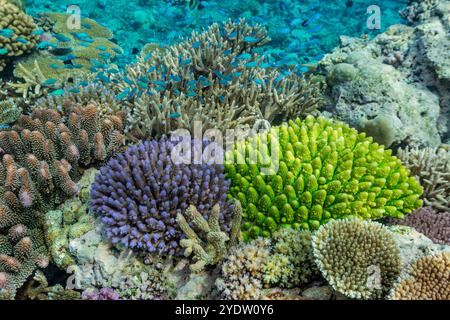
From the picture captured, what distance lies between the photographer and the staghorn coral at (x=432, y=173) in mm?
4551

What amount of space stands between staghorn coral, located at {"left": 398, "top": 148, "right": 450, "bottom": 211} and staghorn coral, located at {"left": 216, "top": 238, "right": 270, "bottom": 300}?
2869 mm

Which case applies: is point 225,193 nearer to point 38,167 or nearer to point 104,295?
point 104,295

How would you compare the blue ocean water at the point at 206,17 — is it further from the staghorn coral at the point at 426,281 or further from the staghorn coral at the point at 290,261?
the staghorn coral at the point at 426,281

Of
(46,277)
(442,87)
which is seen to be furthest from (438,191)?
(46,277)

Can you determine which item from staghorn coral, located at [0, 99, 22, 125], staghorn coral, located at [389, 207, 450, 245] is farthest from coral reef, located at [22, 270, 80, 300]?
staghorn coral, located at [389, 207, 450, 245]

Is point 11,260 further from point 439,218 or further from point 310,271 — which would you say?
point 439,218

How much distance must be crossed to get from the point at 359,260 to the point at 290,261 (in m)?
0.60

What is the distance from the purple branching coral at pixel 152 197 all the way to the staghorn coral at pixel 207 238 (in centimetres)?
17

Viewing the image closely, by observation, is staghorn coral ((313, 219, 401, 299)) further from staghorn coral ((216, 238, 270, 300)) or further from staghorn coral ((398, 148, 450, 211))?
staghorn coral ((398, 148, 450, 211))

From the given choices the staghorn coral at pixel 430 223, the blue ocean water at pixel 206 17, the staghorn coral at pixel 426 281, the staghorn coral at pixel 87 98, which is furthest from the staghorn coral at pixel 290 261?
the blue ocean water at pixel 206 17

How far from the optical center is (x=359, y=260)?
2738mm

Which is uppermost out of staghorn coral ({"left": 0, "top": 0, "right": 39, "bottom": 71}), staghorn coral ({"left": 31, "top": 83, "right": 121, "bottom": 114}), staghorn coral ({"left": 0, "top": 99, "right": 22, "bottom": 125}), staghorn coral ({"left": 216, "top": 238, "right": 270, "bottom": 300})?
staghorn coral ({"left": 0, "top": 0, "right": 39, "bottom": 71})

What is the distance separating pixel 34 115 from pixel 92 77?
241 cm

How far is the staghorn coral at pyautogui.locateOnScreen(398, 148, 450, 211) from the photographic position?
4.55 metres
